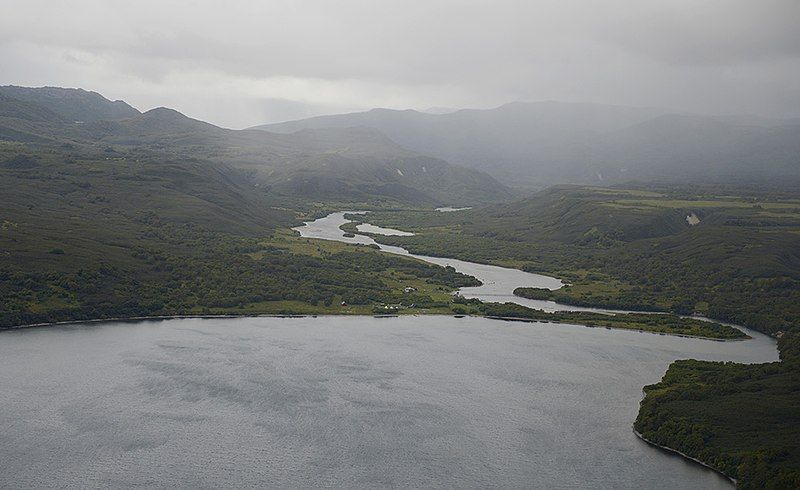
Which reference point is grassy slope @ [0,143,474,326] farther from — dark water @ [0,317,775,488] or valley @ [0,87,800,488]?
dark water @ [0,317,775,488]

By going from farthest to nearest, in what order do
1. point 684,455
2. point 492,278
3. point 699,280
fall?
point 492,278 → point 699,280 → point 684,455

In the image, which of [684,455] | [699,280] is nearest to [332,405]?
[684,455]

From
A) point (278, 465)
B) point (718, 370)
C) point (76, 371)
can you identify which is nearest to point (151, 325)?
point (76, 371)

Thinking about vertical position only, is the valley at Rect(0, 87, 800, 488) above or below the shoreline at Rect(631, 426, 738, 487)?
above

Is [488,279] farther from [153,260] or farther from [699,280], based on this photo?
[153,260]

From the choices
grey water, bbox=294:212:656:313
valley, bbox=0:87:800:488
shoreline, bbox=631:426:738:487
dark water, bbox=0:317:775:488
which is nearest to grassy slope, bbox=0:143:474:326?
valley, bbox=0:87:800:488

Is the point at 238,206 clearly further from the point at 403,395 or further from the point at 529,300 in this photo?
the point at 403,395
